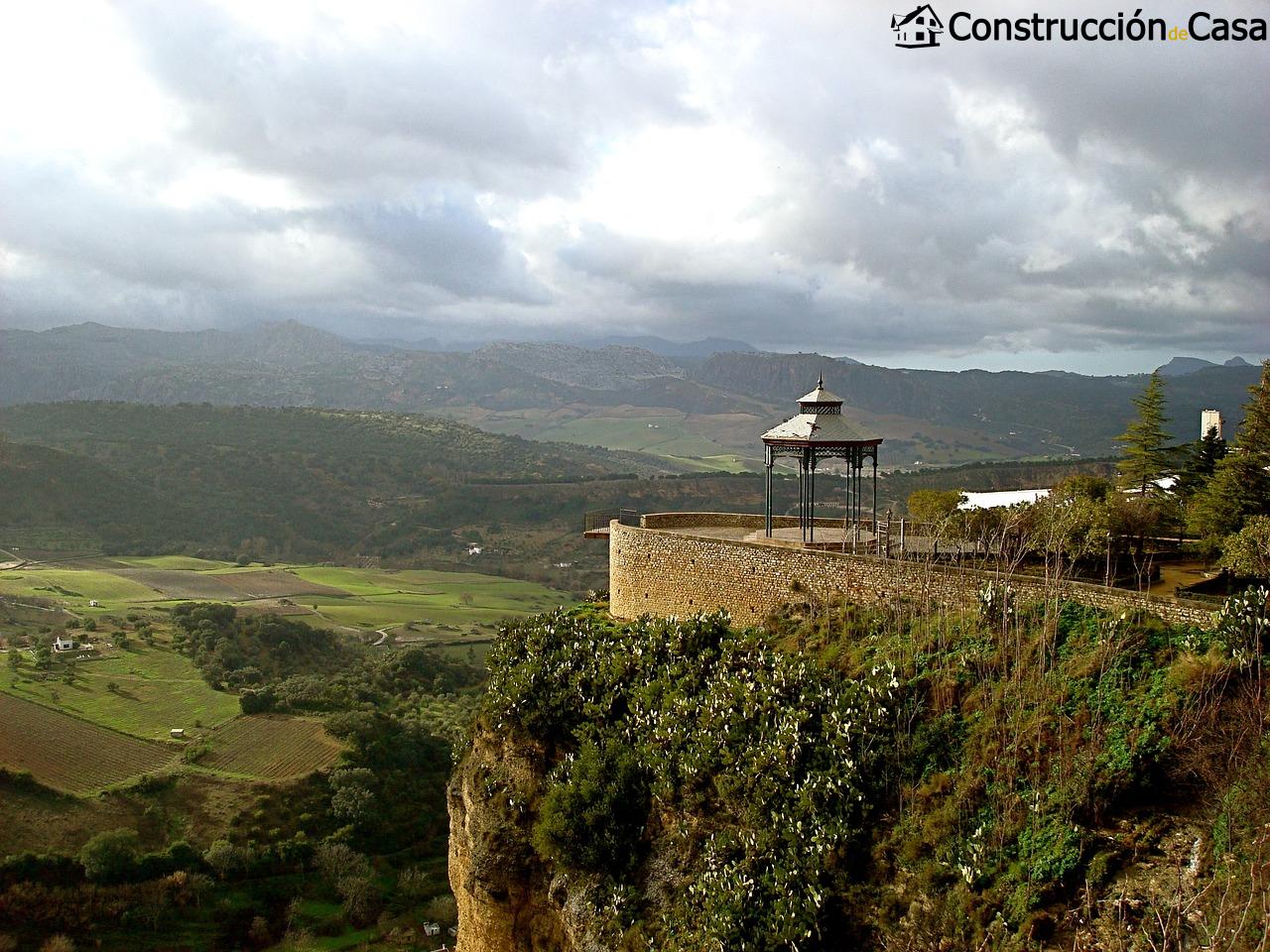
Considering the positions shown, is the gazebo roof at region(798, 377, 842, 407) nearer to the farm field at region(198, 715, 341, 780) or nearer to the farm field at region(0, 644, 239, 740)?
the farm field at region(198, 715, 341, 780)

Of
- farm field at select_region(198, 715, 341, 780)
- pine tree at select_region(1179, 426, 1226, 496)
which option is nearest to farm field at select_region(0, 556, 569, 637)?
farm field at select_region(198, 715, 341, 780)

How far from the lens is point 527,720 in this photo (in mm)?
17938

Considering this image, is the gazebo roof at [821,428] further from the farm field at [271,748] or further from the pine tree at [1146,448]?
the farm field at [271,748]

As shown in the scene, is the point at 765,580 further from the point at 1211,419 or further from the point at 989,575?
the point at 1211,419

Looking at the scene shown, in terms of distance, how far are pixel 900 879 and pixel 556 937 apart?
7.32 metres

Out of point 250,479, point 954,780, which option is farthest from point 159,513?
point 954,780

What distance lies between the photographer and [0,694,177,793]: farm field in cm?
4481

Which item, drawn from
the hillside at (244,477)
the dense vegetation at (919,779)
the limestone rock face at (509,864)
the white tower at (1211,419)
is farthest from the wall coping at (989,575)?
the hillside at (244,477)

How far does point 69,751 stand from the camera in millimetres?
47531

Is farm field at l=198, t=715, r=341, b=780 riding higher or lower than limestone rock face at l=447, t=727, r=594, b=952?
lower

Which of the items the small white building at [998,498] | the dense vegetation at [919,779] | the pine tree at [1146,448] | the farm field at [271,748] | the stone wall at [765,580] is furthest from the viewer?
the farm field at [271,748]

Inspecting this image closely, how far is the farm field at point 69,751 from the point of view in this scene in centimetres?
4481

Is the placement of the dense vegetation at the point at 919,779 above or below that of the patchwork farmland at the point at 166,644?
above

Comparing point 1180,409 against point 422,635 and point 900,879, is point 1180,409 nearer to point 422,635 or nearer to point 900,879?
point 422,635
